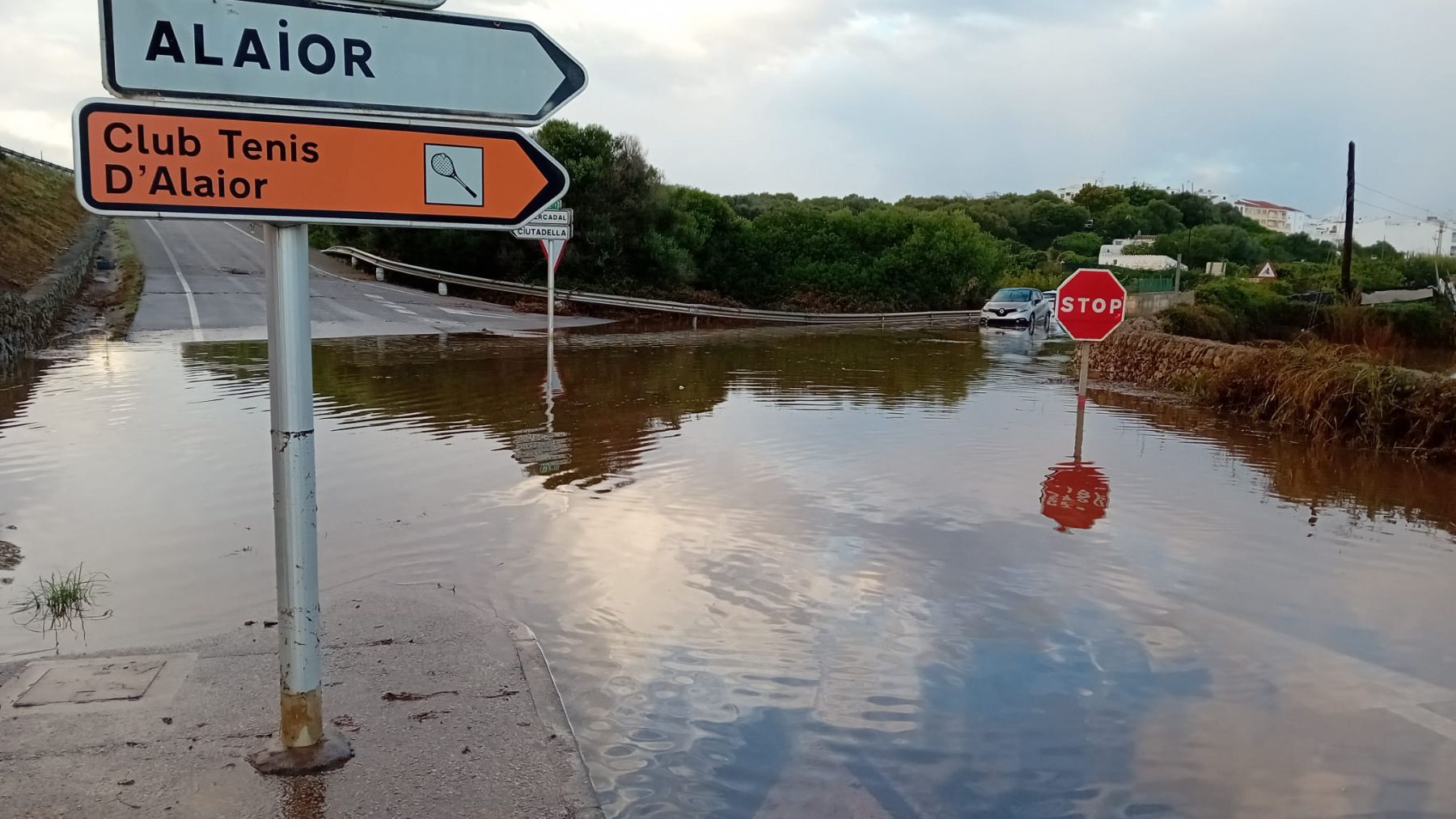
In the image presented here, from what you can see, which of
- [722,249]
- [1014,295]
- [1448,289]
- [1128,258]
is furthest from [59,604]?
[1128,258]

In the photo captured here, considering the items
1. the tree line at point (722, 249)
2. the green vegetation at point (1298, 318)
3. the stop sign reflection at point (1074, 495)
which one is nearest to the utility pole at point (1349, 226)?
the green vegetation at point (1298, 318)

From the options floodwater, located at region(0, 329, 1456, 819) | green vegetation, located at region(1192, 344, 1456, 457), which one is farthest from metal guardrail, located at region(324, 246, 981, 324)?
green vegetation, located at region(1192, 344, 1456, 457)

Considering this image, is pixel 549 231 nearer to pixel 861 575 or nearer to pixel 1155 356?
pixel 1155 356

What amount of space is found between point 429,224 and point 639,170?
1309 inches

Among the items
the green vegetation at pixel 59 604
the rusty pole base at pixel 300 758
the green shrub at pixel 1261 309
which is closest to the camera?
the rusty pole base at pixel 300 758

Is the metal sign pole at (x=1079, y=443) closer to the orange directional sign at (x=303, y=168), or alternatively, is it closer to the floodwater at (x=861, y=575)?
the floodwater at (x=861, y=575)

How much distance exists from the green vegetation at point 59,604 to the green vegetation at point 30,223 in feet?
34.6

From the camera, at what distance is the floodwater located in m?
4.25

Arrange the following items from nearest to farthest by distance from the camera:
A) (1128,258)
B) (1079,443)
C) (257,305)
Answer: (1079,443), (257,305), (1128,258)

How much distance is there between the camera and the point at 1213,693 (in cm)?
491

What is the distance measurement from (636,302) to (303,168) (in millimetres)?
29551

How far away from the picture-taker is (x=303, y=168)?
11.4ft

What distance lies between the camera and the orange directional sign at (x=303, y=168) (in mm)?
3207

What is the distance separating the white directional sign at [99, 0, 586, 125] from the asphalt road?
15.1m
